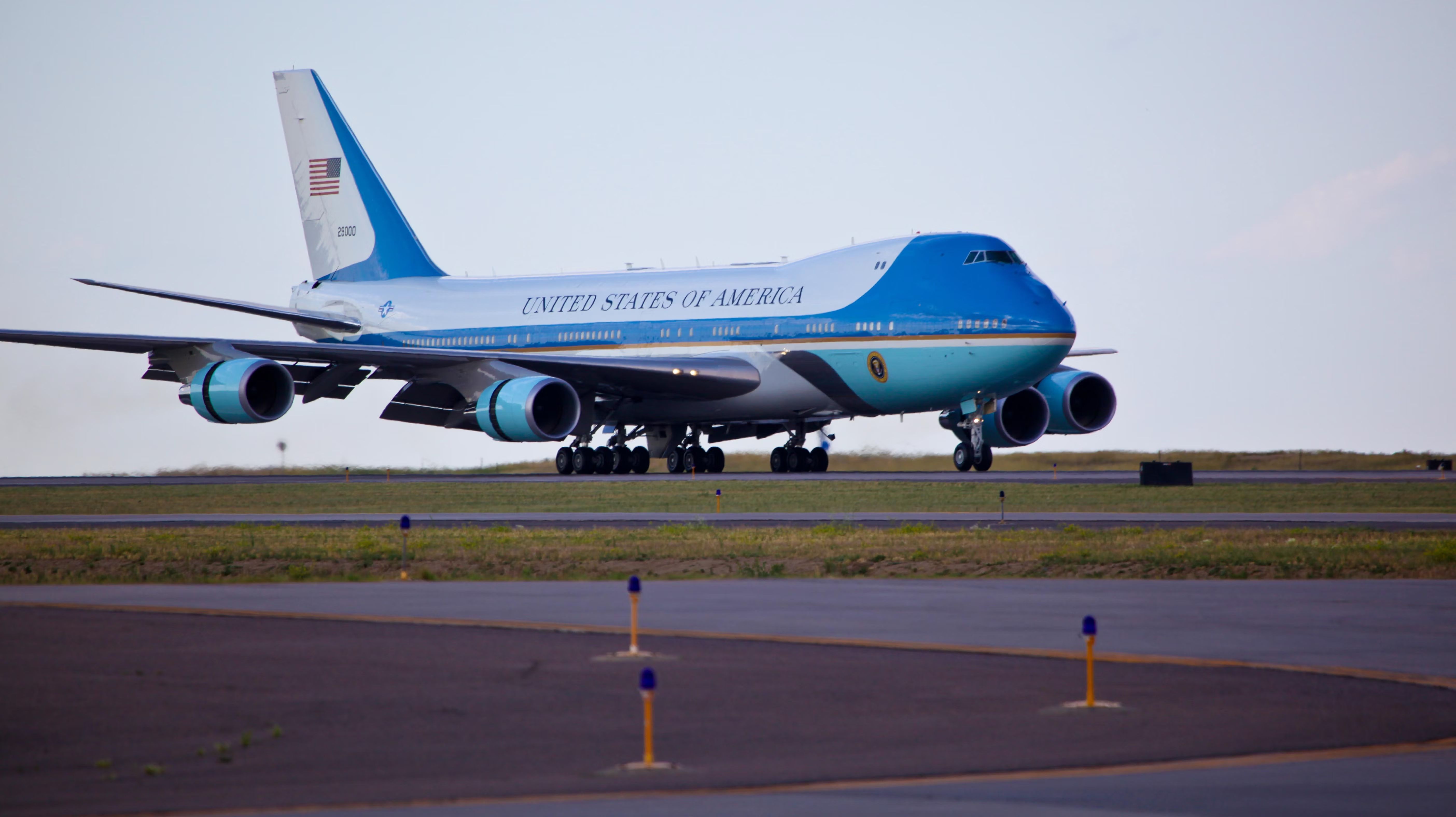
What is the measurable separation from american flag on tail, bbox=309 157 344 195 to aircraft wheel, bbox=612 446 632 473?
15.1 metres

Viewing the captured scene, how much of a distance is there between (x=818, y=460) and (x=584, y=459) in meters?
6.67

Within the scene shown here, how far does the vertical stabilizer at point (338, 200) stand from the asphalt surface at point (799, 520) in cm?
2405

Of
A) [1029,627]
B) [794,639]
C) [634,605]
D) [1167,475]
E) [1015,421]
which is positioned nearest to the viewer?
[634,605]

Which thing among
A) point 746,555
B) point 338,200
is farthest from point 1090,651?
point 338,200

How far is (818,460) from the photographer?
49.6 m

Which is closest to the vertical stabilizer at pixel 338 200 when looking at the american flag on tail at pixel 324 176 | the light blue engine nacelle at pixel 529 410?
the american flag on tail at pixel 324 176

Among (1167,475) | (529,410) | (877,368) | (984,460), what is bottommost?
(1167,475)

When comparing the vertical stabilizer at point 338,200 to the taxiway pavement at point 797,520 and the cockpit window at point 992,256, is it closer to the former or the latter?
the cockpit window at point 992,256

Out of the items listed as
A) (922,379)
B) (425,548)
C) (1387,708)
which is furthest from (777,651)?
(922,379)

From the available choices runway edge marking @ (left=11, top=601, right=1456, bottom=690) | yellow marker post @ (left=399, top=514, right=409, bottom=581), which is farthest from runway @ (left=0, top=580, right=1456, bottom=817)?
yellow marker post @ (left=399, top=514, right=409, bottom=581)

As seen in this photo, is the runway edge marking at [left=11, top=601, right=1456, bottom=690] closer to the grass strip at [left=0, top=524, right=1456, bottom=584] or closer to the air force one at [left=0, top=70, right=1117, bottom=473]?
the grass strip at [left=0, top=524, right=1456, bottom=584]

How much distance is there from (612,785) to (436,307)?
4637 cm

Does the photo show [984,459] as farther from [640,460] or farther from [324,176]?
[324,176]

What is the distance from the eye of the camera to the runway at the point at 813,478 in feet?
138
